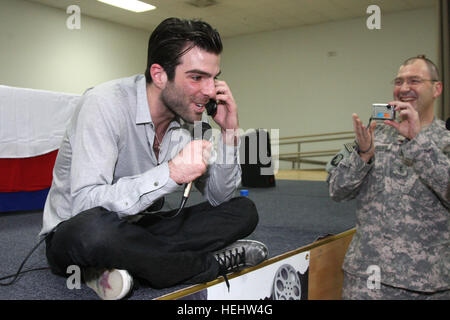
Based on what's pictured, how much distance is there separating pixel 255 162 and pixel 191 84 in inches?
103

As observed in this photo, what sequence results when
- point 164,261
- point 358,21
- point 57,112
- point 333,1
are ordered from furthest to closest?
point 358,21, point 333,1, point 57,112, point 164,261

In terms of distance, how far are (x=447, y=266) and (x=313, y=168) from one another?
5583 millimetres

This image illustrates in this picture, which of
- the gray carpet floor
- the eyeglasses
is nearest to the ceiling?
the gray carpet floor

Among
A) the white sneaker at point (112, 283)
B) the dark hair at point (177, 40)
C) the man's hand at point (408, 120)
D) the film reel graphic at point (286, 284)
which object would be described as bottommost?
the film reel graphic at point (286, 284)

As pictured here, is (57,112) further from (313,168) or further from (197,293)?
(313,168)

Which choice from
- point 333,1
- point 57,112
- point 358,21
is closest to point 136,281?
point 57,112

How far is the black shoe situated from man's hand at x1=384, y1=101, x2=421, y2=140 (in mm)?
663

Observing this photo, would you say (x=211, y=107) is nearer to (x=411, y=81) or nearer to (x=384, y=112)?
(x=384, y=112)

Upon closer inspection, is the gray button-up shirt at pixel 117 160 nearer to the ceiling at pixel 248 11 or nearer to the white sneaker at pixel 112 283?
the white sneaker at pixel 112 283

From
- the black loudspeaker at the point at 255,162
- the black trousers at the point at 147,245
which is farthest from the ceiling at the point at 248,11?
the black trousers at the point at 147,245

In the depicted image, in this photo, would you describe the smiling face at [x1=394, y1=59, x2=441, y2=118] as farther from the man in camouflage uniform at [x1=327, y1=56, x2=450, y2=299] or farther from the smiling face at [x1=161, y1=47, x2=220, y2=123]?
the smiling face at [x1=161, y1=47, x2=220, y2=123]

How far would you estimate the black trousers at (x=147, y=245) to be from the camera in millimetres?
952

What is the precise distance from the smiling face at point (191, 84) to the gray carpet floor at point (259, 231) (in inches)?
20.9
